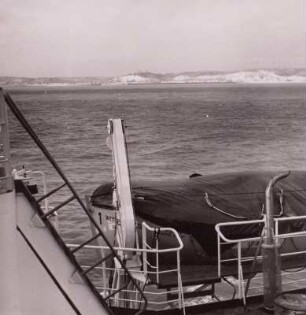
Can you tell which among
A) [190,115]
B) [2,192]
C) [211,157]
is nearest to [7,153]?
[2,192]

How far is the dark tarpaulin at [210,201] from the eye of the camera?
10289mm

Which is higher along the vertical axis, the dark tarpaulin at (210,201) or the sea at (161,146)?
the dark tarpaulin at (210,201)

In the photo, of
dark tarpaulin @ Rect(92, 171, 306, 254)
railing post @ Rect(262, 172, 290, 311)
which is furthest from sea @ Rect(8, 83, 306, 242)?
railing post @ Rect(262, 172, 290, 311)

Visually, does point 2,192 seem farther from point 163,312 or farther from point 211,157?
point 211,157

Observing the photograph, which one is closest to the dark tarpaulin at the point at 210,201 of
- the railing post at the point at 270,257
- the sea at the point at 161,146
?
the railing post at the point at 270,257

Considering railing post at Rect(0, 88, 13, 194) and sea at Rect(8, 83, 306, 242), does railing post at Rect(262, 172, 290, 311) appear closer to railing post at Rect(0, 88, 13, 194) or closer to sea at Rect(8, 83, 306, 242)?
railing post at Rect(0, 88, 13, 194)

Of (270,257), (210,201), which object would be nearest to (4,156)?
(270,257)

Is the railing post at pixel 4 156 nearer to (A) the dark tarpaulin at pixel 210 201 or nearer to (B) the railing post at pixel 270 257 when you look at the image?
(B) the railing post at pixel 270 257

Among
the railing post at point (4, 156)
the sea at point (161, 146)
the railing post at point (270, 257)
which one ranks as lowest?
the sea at point (161, 146)

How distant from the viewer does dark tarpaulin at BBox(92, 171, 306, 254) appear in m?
10.3

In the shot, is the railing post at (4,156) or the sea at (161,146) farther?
the sea at (161,146)

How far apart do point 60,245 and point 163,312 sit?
304cm

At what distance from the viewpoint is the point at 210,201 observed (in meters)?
10.7

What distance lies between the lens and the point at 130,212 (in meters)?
9.51
